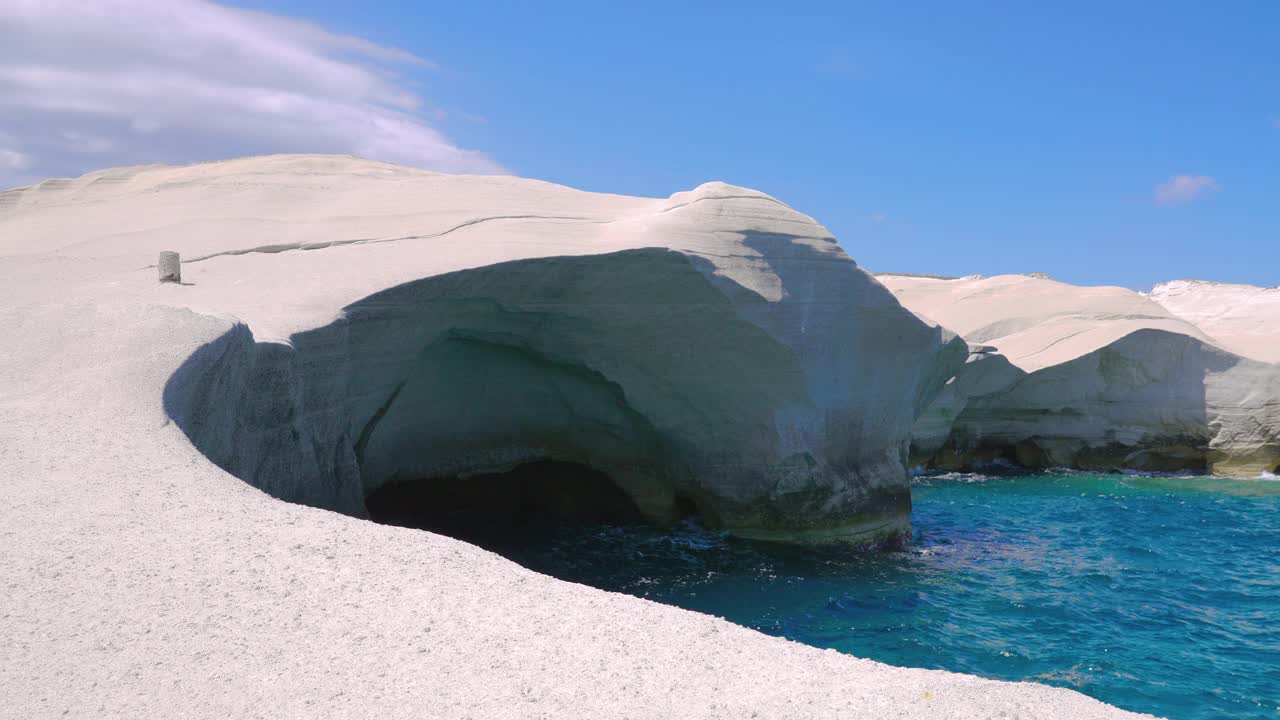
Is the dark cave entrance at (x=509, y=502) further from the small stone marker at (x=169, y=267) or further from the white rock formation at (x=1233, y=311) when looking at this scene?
the white rock formation at (x=1233, y=311)

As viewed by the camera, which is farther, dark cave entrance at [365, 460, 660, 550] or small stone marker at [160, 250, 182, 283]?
dark cave entrance at [365, 460, 660, 550]

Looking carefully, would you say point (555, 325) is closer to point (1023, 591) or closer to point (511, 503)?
point (511, 503)

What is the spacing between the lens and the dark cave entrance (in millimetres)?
Result: 13602

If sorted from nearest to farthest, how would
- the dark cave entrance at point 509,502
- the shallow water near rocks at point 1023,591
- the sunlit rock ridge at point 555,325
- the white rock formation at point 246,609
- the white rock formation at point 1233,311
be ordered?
the white rock formation at point 246,609 < the shallow water near rocks at point 1023,591 < the sunlit rock ridge at point 555,325 < the dark cave entrance at point 509,502 < the white rock formation at point 1233,311

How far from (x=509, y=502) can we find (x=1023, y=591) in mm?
7482

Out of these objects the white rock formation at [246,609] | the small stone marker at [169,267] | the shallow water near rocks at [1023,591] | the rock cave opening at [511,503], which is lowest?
the shallow water near rocks at [1023,591]

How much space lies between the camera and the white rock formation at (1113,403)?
22.3m

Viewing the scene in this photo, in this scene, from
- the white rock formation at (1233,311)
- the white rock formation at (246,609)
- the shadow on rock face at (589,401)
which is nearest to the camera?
the white rock formation at (246,609)

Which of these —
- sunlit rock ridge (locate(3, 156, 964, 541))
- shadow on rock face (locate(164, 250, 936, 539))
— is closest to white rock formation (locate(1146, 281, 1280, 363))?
sunlit rock ridge (locate(3, 156, 964, 541))

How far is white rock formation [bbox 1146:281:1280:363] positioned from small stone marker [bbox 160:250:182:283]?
76.1 ft

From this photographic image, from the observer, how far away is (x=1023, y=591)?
11.8 metres

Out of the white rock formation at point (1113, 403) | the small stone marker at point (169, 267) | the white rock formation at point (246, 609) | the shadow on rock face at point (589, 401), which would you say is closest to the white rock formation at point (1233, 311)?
the white rock formation at point (1113, 403)

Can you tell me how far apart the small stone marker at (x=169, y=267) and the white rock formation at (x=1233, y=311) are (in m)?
23.2

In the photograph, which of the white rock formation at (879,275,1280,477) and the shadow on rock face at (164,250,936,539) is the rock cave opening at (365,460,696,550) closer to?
the shadow on rock face at (164,250,936,539)
